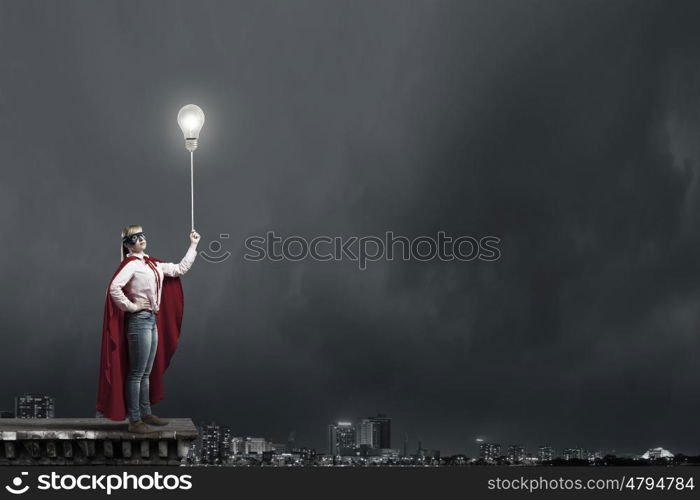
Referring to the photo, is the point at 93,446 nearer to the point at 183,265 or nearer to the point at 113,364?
the point at 113,364

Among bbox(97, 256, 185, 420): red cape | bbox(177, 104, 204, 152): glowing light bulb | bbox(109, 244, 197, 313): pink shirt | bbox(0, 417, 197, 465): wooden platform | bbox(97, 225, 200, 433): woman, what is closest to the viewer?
bbox(0, 417, 197, 465): wooden platform

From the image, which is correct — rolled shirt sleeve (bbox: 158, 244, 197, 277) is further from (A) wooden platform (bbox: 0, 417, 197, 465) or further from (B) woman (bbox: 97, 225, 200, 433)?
(A) wooden platform (bbox: 0, 417, 197, 465)

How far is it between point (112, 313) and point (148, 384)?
1359 mm

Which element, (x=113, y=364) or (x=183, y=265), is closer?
(x=113, y=364)

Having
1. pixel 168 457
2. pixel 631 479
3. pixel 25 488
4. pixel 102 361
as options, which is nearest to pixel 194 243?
pixel 102 361

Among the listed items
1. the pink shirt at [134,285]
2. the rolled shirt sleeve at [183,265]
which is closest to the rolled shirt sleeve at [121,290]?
the pink shirt at [134,285]

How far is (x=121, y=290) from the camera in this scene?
1641 centimetres

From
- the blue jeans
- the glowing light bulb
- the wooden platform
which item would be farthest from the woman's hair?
the wooden platform

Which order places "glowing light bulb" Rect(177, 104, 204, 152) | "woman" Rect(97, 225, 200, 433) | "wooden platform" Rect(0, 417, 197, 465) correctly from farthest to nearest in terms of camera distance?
1. "glowing light bulb" Rect(177, 104, 204, 152)
2. "woman" Rect(97, 225, 200, 433)
3. "wooden platform" Rect(0, 417, 197, 465)

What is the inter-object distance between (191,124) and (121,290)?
347cm

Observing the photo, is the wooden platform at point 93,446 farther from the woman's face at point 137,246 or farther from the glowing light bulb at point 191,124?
the glowing light bulb at point 191,124

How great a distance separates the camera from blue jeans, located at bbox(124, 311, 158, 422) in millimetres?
16469

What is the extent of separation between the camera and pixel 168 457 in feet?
53.9

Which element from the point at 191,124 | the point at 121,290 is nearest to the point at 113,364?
the point at 121,290
